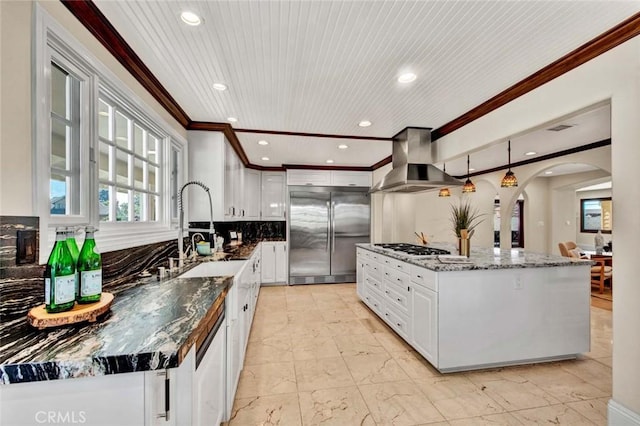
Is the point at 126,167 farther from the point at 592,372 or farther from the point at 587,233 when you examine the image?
the point at 587,233

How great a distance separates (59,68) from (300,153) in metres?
3.37

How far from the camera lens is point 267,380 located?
220 centimetres

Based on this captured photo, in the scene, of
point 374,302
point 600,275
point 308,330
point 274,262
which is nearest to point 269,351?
point 308,330

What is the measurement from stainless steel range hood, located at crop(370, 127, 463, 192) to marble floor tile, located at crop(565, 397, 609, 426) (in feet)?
6.94

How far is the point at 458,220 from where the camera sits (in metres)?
2.84

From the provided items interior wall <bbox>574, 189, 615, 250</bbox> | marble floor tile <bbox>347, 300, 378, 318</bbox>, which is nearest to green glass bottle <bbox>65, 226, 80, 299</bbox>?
marble floor tile <bbox>347, 300, 378, 318</bbox>

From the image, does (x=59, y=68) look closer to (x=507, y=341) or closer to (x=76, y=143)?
(x=76, y=143)

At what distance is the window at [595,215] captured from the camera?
335 inches

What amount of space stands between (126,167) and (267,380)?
198cm

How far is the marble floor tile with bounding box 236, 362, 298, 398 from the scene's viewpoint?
2064 mm

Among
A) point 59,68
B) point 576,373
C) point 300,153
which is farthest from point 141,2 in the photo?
point 576,373

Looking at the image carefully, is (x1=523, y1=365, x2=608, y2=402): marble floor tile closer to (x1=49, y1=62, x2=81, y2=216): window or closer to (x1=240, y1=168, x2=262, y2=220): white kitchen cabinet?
(x1=49, y1=62, x2=81, y2=216): window

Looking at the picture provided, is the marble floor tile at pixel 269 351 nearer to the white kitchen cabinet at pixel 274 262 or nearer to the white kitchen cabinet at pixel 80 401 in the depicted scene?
the white kitchen cabinet at pixel 80 401

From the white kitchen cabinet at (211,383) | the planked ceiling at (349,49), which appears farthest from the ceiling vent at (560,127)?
the white kitchen cabinet at (211,383)
